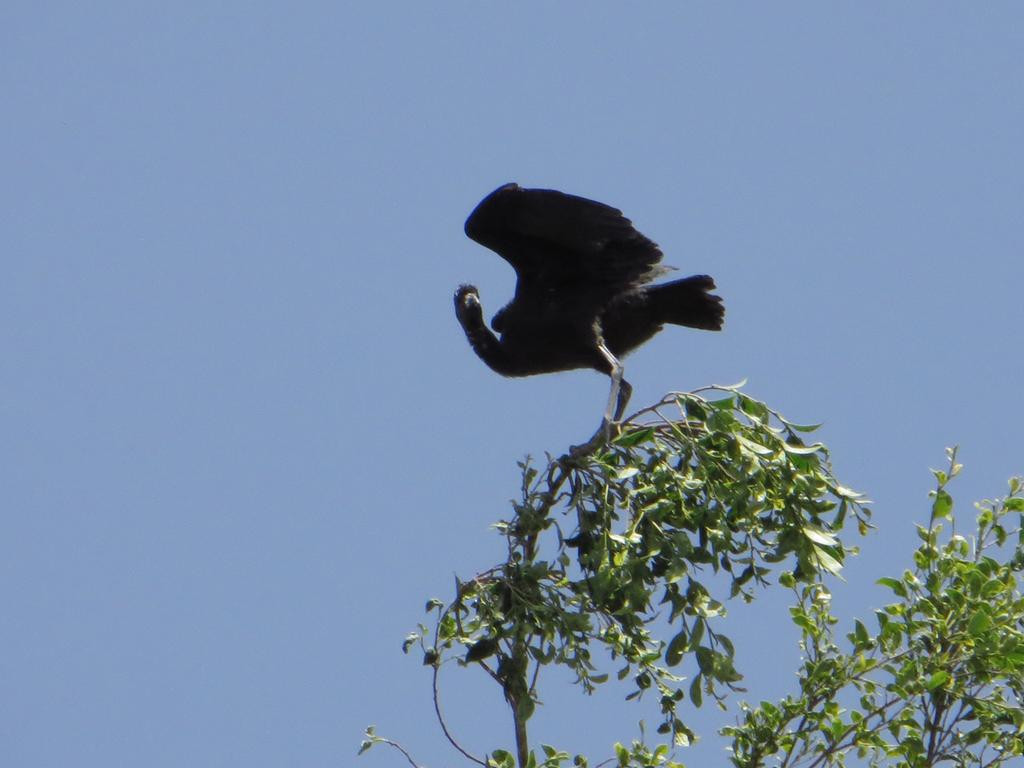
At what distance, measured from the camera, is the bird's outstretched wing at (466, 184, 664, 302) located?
20.5 ft

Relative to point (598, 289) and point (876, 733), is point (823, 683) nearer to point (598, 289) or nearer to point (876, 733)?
point (876, 733)

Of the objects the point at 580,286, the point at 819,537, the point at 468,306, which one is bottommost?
the point at 819,537

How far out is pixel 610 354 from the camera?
6.67 meters

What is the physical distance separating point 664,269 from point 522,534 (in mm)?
2363

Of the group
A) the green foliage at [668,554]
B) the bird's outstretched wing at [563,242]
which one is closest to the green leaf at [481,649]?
the green foliage at [668,554]

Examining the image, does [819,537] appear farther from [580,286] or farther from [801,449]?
[580,286]


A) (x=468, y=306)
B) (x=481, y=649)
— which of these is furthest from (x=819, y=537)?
(x=468, y=306)

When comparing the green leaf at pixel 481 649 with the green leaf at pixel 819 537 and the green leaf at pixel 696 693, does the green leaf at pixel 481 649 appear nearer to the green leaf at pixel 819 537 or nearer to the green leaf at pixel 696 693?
the green leaf at pixel 696 693

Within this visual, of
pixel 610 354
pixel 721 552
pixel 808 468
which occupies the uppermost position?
pixel 610 354

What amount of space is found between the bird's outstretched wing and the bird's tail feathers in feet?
0.37

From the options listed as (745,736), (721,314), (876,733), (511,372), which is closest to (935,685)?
(876,733)

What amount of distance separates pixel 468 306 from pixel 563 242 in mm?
1049

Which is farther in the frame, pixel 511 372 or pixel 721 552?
pixel 511 372

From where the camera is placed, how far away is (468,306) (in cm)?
737
